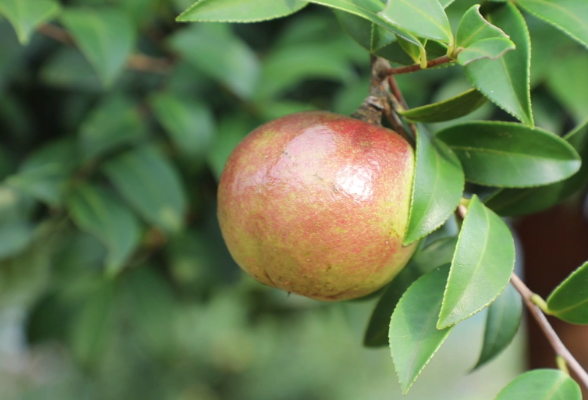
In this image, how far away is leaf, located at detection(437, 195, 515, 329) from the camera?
443 mm

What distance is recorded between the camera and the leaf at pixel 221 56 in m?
1.00

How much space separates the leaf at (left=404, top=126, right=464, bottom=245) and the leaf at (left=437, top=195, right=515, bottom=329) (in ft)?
0.07

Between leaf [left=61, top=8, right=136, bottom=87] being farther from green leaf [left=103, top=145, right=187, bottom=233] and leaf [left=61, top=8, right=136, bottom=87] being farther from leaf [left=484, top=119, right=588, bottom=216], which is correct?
leaf [left=484, top=119, right=588, bottom=216]

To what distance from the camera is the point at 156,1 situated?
107cm

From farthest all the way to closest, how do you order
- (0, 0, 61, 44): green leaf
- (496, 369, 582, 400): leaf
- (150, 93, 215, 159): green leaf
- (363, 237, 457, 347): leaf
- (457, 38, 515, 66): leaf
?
(150, 93, 215, 159): green leaf
(0, 0, 61, 44): green leaf
(363, 237, 457, 347): leaf
(496, 369, 582, 400): leaf
(457, 38, 515, 66): leaf

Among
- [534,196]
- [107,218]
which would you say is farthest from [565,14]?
[107,218]

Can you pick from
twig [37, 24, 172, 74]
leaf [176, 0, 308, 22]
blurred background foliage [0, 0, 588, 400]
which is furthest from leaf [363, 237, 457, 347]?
twig [37, 24, 172, 74]

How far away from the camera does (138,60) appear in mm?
1154

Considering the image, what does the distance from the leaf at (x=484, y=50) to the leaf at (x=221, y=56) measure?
2.11 feet

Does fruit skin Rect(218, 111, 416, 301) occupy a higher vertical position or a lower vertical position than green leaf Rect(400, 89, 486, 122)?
lower

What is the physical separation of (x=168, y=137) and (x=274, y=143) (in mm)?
740

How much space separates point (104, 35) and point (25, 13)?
154 millimetres

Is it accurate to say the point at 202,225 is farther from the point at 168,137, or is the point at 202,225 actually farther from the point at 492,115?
the point at 492,115

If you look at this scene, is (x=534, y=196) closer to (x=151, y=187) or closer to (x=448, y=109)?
(x=448, y=109)
